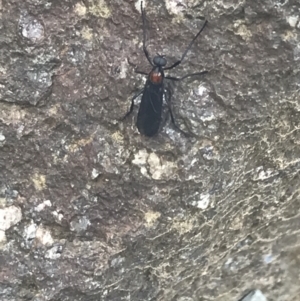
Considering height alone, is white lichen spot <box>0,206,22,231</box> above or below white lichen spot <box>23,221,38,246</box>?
above

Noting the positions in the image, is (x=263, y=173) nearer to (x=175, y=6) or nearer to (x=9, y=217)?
(x=175, y=6)

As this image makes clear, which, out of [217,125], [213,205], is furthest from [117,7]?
[213,205]

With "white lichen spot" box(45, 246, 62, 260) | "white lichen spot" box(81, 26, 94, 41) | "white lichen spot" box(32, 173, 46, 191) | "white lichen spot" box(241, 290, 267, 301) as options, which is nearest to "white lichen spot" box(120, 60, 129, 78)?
"white lichen spot" box(81, 26, 94, 41)

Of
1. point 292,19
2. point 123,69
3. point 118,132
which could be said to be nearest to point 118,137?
point 118,132

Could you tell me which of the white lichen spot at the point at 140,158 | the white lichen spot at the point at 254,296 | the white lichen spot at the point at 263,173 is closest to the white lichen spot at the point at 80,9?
the white lichen spot at the point at 140,158

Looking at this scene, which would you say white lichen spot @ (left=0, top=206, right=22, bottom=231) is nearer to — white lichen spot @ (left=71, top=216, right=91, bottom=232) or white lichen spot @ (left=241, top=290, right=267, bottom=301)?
white lichen spot @ (left=71, top=216, right=91, bottom=232)

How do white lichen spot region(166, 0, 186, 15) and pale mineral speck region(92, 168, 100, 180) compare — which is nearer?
white lichen spot region(166, 0, 186, 15)
